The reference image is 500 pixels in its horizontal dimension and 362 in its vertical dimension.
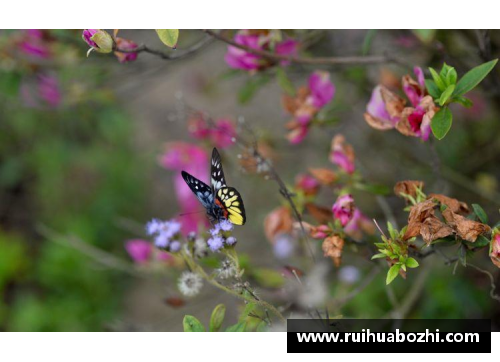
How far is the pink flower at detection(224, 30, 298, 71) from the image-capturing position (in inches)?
39.1

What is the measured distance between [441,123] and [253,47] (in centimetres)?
39

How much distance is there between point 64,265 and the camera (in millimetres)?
2135

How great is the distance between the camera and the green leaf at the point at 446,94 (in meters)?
0.79

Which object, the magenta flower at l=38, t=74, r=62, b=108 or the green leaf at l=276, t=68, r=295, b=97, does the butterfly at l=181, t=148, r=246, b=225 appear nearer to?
the green leaf at l=276, t=68, r=295, b=97

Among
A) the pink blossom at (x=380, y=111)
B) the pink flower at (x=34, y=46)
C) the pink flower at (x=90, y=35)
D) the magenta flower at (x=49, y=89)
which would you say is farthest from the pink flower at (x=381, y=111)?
the magenta flower at (x=49, y=89)

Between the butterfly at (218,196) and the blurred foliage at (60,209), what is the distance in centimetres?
120

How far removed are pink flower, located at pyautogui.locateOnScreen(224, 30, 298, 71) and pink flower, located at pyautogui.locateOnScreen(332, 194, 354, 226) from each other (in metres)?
0.33

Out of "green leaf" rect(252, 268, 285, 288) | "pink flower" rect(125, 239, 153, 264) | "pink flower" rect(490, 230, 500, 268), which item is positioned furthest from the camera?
"pink flower" rect(125, 239, 153, 264)

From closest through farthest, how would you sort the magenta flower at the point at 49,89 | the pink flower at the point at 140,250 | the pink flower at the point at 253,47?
the pink flower at the point at 253,47, the pink flower at the point at 140,250, the magenta flower at the point at 49,89

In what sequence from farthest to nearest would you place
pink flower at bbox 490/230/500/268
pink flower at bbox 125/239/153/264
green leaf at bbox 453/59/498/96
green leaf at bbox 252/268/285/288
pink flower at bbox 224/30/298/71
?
1. pink flower at bbox 125/239/153/264
2. green leaf at bbox 252/268/285/288
3. pink flower at bbox 224/30/298/71
4. green leaf at bbox 453/59/498/96
5. pink flower at bbox 490/230/500/268

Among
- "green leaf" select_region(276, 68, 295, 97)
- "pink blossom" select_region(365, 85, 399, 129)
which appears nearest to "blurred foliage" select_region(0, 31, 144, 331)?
"green leaf" select_region(276, 68, 295, 97)

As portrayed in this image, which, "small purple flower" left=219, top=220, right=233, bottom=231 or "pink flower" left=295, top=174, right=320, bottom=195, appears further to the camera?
"pink flower" left=295, top=174, right=320, bottom=195

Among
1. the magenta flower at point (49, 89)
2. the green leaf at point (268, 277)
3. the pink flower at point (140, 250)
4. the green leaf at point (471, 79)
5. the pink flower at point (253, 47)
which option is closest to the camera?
the green leaf at point (471, 79)

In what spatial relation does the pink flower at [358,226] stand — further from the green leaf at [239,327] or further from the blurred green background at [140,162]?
the green leaf at [239,327]
